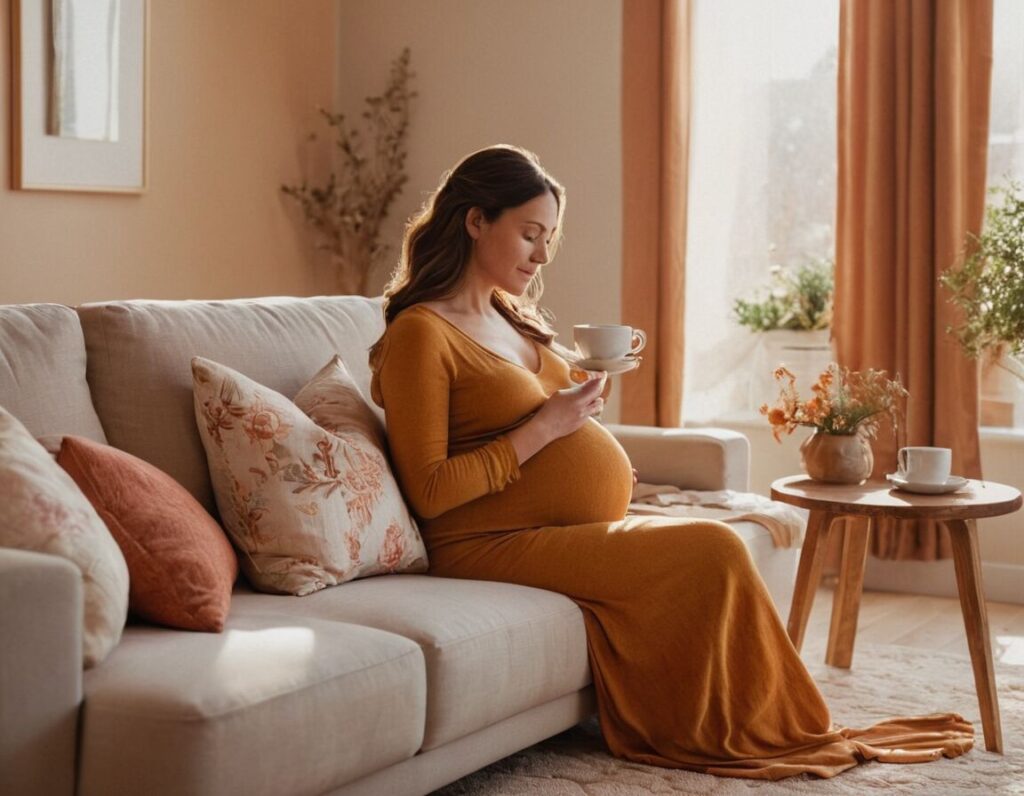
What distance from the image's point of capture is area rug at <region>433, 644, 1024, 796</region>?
2.56m

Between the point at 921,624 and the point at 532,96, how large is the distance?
7.39ft

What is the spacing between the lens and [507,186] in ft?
9.21

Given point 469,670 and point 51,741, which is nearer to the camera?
point 51,741

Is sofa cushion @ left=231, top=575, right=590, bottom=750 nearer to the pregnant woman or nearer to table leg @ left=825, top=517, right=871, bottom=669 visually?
the pregnant woman

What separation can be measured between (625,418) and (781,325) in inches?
23.7

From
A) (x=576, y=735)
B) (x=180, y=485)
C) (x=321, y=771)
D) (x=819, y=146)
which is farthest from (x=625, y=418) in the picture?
(x=321, y=771)

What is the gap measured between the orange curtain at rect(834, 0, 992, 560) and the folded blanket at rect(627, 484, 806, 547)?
101 cm

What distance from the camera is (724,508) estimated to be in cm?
333

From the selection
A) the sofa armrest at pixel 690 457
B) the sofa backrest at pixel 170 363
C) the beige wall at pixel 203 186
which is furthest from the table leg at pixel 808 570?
the beige wall at pixel 203 186

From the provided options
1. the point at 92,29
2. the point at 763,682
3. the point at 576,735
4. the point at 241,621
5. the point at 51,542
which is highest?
the point at 92,29

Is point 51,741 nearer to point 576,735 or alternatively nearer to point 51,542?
point 51,542

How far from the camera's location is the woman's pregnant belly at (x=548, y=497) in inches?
109

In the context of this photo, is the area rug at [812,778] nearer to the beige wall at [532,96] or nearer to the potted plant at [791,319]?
the potted plant at [791,319]

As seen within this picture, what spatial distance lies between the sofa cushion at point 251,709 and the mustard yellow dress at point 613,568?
1.71ft
